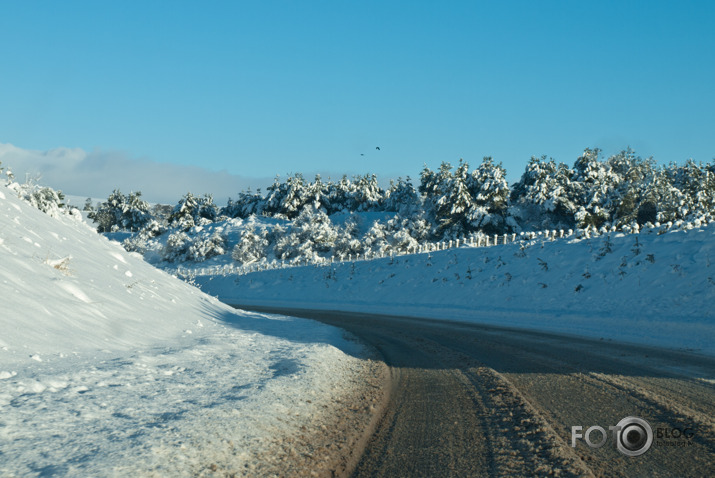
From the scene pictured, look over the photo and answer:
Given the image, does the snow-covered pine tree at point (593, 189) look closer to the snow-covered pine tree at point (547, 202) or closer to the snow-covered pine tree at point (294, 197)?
the snow-covered pine tree at point (547, 202)

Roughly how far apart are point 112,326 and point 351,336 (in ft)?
19.7

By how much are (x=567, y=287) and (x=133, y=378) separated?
1679 centimetres

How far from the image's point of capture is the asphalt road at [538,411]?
3.78 meters

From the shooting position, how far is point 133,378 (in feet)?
18.8

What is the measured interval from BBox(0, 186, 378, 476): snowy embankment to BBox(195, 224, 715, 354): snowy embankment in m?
7.96

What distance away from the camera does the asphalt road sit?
3777 millimetres

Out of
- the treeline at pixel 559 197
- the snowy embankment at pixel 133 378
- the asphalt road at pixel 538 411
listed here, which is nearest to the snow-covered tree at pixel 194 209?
the treeline at pixel 559 197

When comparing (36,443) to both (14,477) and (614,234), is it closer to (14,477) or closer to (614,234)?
(14,477)

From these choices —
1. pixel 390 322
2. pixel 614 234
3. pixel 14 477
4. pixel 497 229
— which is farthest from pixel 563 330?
pixel 497 229

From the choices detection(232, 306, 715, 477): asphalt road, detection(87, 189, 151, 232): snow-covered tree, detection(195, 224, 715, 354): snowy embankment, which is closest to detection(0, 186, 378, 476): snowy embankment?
detection(232, 306, 715, 477): asphalt road

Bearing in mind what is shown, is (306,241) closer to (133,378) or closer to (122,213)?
(133,378)

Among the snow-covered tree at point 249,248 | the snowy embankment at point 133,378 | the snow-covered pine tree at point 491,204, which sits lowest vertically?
the snowy embankment at point 133,378

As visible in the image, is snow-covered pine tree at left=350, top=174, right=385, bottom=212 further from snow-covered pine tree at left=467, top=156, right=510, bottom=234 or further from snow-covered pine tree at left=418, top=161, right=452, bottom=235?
snow-covered pine tree at left=467, top=156, right=510, bottom=234

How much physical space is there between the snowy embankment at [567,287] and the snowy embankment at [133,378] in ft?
26.1
